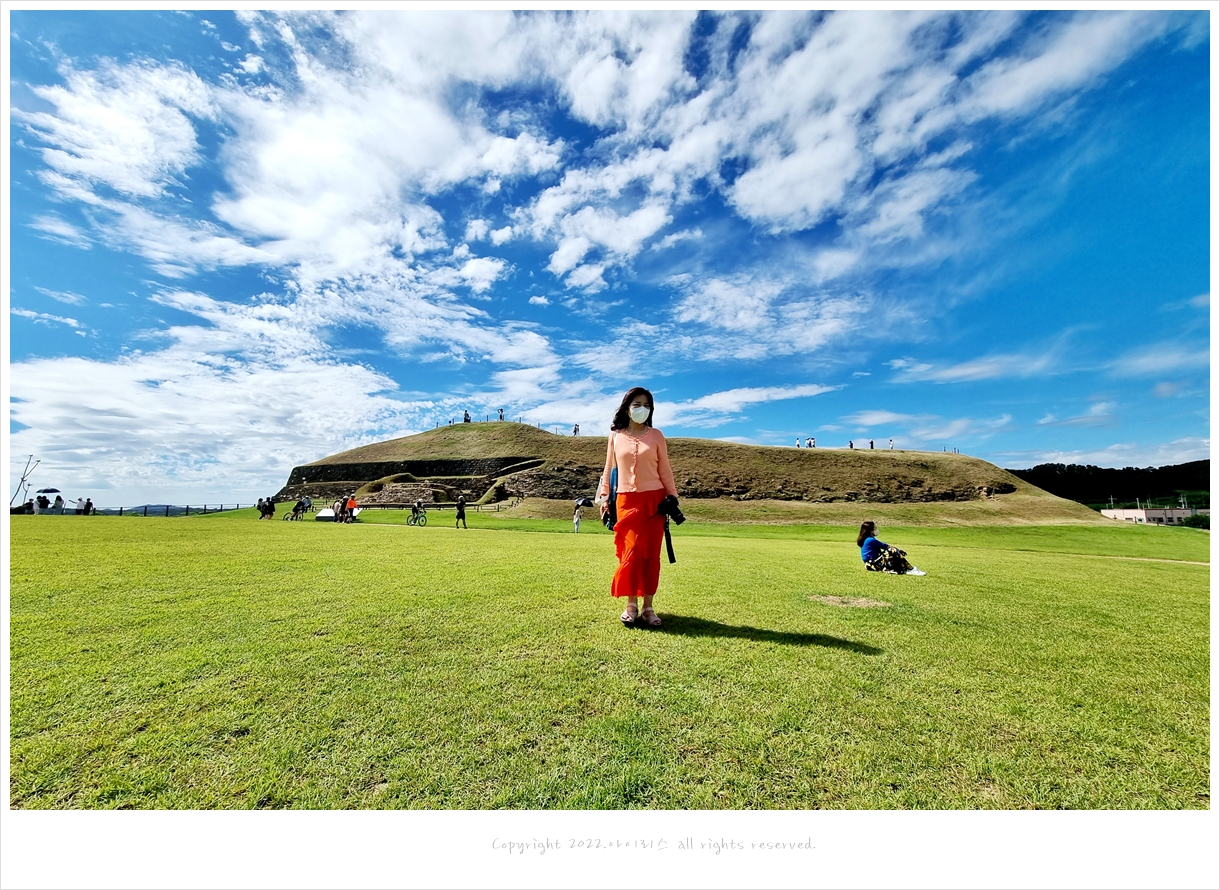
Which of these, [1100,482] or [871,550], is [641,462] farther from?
[1100,482]

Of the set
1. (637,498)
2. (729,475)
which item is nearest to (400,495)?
(729,475)

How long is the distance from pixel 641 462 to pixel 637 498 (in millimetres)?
383

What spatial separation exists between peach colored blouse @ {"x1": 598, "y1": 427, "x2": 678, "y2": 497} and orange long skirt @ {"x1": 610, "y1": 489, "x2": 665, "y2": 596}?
96mm

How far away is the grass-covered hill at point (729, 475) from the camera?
168ft

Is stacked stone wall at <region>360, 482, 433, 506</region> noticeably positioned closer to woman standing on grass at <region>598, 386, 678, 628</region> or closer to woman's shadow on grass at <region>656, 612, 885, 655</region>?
woman standing on grass at <region>598, 386, 678, 628</region>

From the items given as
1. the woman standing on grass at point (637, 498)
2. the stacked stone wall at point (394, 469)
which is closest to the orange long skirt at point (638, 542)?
the woman standing on grass at point (637, 498)

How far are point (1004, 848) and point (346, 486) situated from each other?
7121 centimetres

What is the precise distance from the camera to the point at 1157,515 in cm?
5856

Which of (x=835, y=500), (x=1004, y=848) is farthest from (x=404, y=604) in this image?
(x=835, y=500)

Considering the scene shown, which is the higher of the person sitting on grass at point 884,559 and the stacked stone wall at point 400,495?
the stacked stone wall at point 400,495

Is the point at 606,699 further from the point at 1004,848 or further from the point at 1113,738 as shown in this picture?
the point at 1113,738

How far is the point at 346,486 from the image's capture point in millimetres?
63875

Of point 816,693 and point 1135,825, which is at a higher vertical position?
point 816,693

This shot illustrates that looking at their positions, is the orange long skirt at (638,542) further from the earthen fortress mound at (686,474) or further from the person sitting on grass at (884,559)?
the earthen fortress mound at (686,474)
